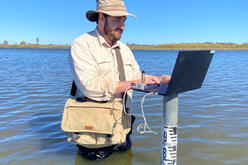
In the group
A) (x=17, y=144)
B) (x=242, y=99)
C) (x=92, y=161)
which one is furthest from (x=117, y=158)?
(x=242, y=99)

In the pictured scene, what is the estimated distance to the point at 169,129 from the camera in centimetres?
299

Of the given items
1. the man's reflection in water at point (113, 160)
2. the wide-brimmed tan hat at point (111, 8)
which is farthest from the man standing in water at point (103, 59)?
the man's reflection in water at point (113, 160)

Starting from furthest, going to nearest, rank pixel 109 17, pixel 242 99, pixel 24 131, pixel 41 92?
pixel 41 92 → pixel 242 99 → pixel 24 131 → pixel 109 17

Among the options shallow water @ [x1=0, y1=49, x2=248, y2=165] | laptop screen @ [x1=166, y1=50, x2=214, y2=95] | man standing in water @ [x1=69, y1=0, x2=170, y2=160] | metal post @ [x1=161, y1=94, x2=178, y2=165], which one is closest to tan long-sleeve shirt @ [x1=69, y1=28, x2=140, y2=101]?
man standing in water @ [x1=69, y1=0, x2=170, y2=160]

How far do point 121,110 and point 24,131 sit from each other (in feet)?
11.4

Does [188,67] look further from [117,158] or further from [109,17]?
[117,158]

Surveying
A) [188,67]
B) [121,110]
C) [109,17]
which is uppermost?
[109,17]

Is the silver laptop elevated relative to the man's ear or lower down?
lower down

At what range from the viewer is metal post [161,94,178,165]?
115 inches

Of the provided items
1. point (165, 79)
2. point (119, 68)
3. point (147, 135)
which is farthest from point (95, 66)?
point (147, 135)

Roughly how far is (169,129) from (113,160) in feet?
6.48

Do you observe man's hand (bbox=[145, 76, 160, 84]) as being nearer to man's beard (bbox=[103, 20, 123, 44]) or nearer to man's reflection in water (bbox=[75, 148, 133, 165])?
man's beard (bbox=[103, 20, 123, 44])

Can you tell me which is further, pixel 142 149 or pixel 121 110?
pixel 142 149

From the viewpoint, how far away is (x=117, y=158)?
4.70 m
